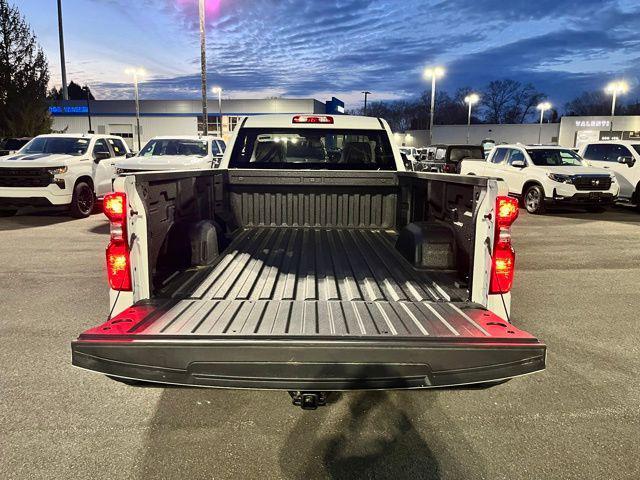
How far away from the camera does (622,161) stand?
14.7 m

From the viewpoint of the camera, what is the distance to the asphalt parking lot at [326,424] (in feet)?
9.16

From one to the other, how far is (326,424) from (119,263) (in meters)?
1.69

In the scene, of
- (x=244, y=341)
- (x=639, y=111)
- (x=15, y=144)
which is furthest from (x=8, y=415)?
(x=639, y=111)

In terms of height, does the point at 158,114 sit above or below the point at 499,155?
above

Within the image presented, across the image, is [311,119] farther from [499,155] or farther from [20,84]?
[20,84]

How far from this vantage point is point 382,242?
487 centimetres

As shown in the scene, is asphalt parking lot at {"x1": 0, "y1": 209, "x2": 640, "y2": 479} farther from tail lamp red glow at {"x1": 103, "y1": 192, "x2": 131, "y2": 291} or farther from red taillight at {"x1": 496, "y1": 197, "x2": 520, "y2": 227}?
red taillight at {"x1": 496, "y1": 197, "x2": 520, "y2": 227}

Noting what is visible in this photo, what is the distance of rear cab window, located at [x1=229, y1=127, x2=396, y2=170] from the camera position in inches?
231

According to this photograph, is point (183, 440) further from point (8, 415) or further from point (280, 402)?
point (8, 415)

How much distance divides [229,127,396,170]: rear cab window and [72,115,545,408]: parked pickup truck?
609mm

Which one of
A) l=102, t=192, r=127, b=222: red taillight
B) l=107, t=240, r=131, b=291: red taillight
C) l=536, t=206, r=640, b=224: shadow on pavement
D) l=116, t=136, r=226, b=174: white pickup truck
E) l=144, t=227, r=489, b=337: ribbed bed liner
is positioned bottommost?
l=536, t=206, r=640, b=224: shadow on pavement

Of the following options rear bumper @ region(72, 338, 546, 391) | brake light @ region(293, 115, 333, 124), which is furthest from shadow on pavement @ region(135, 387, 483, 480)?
brake light @ region(293, 115, 333, 124)

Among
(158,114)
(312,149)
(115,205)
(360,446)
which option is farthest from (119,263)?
(158,114)

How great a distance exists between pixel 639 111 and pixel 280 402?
314 feet
